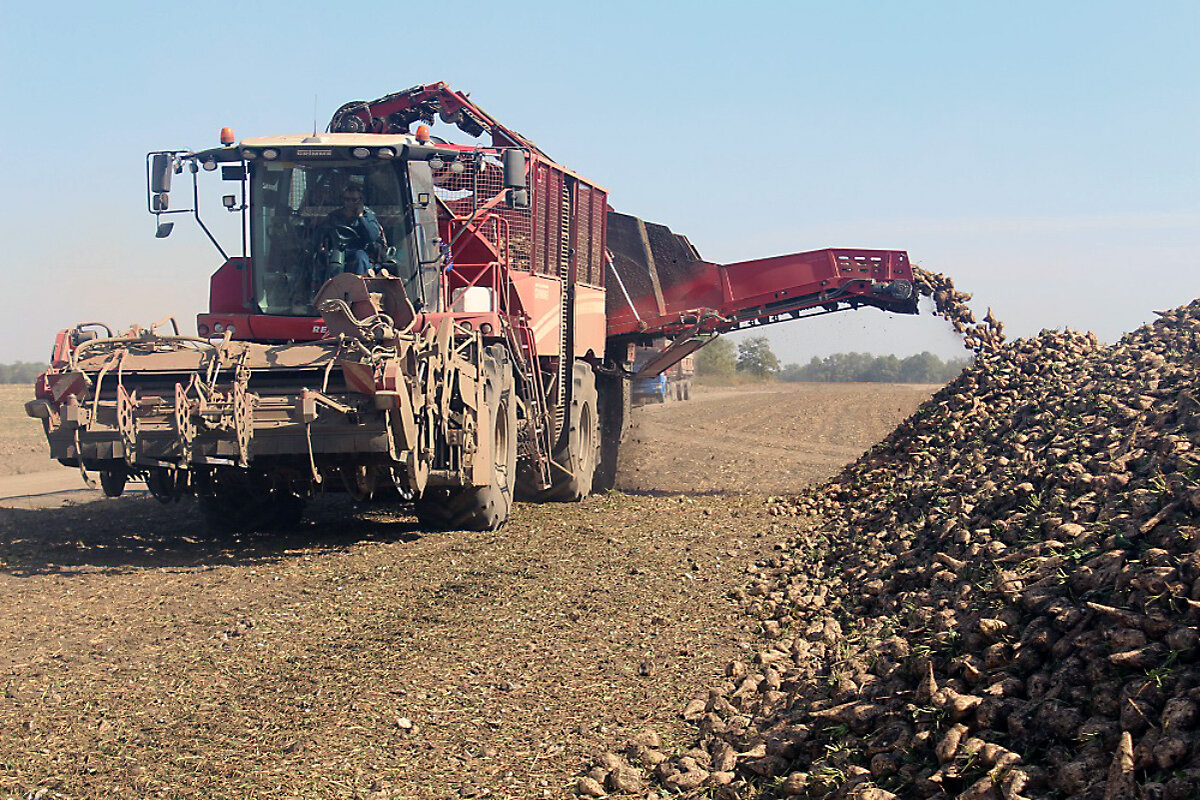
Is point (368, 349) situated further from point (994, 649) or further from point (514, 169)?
point (994, 649)

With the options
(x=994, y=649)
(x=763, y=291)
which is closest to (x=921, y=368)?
(x=763, y=291)

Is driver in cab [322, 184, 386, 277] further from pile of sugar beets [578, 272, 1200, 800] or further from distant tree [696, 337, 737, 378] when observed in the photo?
distant tree [696, 337, 737, 378]

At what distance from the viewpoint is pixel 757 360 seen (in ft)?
235

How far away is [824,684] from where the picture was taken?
15.7ft

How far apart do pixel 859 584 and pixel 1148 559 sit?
8.51 feet

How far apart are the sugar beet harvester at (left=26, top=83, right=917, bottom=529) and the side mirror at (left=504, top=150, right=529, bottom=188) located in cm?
2

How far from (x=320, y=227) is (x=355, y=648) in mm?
4546

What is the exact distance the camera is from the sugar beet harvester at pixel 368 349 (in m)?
7.88

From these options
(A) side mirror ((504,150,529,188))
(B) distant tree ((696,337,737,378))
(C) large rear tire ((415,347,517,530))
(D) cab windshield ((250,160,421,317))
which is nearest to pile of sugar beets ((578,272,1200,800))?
(C) large rear tire ((415,347,517,530))

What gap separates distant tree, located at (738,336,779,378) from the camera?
2788 inches

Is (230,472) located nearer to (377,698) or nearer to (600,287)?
(377,698)

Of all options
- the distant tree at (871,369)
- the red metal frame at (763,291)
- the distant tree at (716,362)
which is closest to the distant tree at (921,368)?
the distant tree at (871,369)

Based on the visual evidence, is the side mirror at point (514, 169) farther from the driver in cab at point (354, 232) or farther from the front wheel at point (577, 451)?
the front wheel at point (577, 451)

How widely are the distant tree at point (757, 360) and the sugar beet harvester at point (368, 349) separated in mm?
58795
